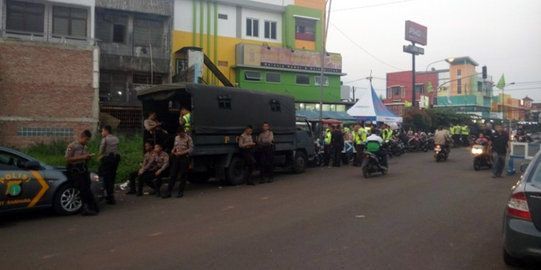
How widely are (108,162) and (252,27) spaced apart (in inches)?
1019

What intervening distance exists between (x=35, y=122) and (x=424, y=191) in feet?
56.2

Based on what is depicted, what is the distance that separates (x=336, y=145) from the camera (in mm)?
17656

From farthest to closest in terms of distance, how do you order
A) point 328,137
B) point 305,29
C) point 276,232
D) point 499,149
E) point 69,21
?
1. point 305,29
2. point 69,21
3. point 328,137
4. point 499,149
5. point 276,232

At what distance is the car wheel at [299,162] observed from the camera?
15.3m

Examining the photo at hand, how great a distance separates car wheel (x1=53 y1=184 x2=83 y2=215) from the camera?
820 centimetres

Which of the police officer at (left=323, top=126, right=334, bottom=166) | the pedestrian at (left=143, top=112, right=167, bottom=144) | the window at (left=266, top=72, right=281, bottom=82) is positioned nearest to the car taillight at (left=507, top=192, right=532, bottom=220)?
the pedestrian at (left=143, top=112, right=167, bottom=144)

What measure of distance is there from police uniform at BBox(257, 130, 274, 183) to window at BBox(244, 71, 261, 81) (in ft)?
65.5

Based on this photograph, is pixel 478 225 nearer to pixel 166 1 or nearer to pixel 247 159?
pixel 247 159

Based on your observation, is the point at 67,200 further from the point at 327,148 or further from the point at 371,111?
the point at 371,111

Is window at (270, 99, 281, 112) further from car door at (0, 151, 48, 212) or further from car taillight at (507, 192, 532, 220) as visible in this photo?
car taillight at (507, 192, 532, 220)

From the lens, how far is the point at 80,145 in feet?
27.8

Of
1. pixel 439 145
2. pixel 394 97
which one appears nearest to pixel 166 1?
pixel 439 145

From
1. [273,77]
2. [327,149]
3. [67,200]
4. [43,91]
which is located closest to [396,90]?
[273,77]

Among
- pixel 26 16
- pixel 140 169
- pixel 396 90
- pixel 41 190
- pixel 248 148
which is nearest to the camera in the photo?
pixel 41 190
